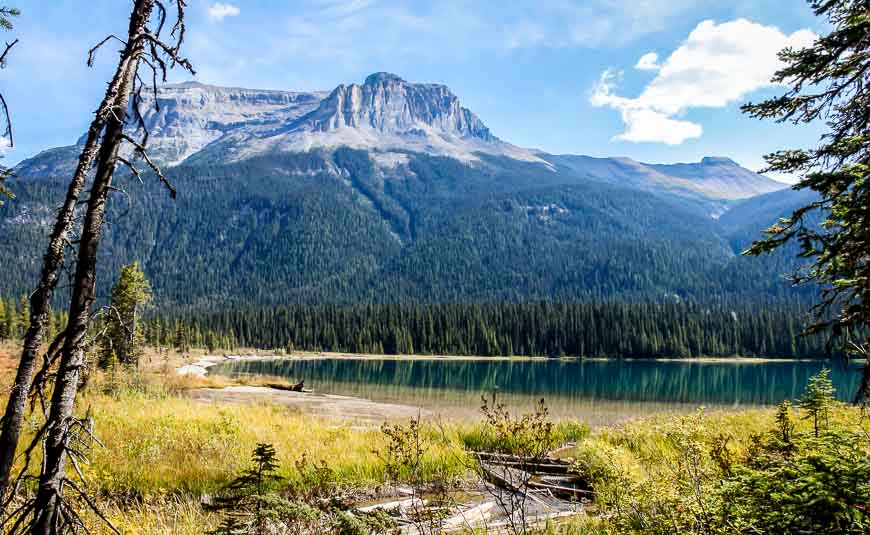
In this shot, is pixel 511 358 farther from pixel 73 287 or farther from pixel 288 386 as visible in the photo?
pixel 73 287

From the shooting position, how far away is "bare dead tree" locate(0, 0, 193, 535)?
444cm

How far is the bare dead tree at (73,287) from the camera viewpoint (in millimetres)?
4438

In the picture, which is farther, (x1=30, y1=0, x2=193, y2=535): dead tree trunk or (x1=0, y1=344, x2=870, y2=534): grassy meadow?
(x1=0, y1=344, x2=870, y2=534): grassy meadow

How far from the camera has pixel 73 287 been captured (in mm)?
4836

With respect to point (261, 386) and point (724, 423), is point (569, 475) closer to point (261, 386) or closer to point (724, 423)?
point (724, 423)

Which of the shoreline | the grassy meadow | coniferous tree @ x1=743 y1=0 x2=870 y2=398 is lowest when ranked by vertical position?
the shoreline

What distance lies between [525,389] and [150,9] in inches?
2086

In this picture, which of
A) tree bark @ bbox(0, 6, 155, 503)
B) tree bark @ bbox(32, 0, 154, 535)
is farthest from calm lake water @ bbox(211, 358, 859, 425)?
tree bark @ bbox(32, 0, 154, 535)

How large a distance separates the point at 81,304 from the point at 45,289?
0.44 meters

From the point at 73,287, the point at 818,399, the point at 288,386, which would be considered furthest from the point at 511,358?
the point at 73,287

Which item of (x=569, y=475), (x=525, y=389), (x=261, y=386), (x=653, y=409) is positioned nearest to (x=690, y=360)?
(x=525, y=389)

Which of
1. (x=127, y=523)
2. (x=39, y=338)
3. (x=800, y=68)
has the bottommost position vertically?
(x=127, y=523)

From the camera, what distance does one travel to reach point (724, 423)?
64.7 ft

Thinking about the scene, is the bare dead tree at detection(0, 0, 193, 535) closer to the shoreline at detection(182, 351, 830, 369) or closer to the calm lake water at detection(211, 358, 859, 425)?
the calm lake water at detection(211, 358, 859, 425)
